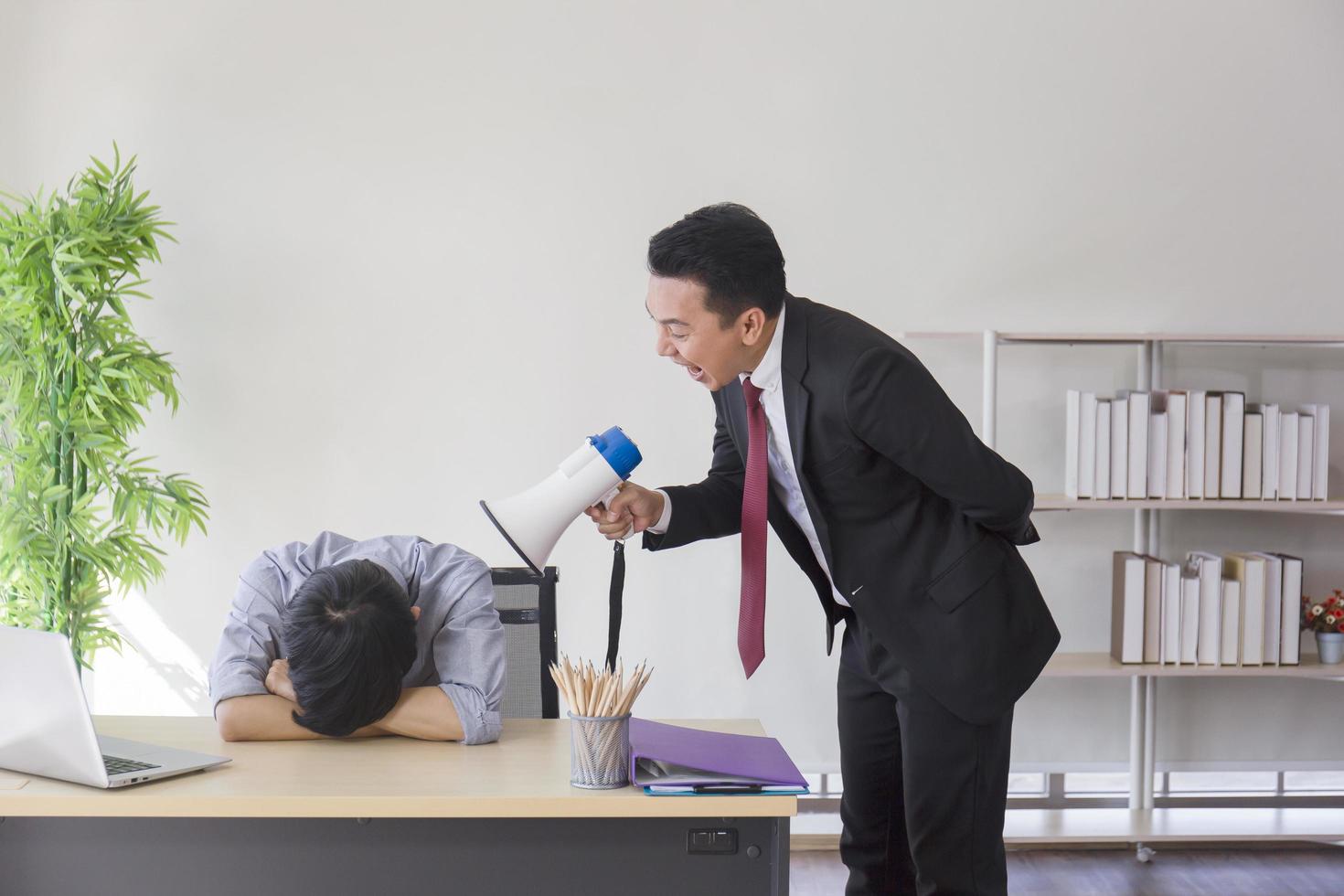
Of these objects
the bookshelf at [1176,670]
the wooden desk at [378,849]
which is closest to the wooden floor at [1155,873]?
the bookshelf at [1176,670]

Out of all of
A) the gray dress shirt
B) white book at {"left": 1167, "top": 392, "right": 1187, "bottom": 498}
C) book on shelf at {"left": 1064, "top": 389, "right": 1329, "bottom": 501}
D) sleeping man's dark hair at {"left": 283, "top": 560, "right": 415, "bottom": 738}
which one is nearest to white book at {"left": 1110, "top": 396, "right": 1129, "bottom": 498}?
book on shelf at {"left": 1064, "top": 389, "right": 1329, "bottom": 501}

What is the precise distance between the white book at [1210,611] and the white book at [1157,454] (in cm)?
25

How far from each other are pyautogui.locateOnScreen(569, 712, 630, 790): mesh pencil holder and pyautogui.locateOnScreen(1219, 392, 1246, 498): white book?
246 cm

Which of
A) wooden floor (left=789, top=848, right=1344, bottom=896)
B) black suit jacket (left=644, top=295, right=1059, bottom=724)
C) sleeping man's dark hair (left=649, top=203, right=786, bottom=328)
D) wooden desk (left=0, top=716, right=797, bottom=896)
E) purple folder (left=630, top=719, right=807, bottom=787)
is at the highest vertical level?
sleeping man's dark hair (left=649, top=203, right=786, bottom=328)

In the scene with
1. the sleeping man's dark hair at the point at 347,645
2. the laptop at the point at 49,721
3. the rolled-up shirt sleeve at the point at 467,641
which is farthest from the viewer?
the rolled-up shirt sleeve at the point at 467,641

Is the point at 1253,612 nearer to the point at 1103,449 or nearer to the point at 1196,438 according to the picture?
the point at 1196,438

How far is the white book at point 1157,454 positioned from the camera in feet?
10.7

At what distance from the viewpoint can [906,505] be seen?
179 centimetres

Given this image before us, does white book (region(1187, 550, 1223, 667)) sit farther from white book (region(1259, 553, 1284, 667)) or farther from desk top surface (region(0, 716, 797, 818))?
desk top surface (region(0, 716, 797, 818))

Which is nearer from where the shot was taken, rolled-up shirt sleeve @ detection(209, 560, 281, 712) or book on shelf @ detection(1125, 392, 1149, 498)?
rolled-up shirt sleeve @ detection(209, 560, 281, 712)

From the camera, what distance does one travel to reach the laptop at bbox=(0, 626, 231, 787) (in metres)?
1.44

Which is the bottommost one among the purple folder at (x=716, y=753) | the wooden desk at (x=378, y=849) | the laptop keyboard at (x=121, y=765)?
the wooden desk at (x=378, y=849)

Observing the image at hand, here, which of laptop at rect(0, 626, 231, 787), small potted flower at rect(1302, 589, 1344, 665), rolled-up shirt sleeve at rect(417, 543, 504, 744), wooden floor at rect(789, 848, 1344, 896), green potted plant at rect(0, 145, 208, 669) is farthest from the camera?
small potted flower at rect(1302, 589, 1344, 665)

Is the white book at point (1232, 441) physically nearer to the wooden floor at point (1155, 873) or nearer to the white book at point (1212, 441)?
the white book at point (1212, 441)
